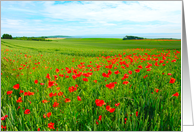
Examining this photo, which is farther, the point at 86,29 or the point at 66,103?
the point at 86,29

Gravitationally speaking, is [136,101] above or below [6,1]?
below

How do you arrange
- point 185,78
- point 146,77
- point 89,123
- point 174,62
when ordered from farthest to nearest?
point 174,62
point 146,77
point 185,78
point 89,123

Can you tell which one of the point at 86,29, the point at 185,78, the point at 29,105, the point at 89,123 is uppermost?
the point at 86,29

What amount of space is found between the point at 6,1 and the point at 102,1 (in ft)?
5.90

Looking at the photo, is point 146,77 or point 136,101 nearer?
point 136,101

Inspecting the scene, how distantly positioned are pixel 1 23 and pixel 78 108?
219cm

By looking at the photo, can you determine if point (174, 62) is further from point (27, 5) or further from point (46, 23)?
point (27, 5)

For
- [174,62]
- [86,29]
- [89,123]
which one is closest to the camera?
[89,123]

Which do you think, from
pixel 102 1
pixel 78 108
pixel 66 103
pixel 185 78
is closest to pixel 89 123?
pixel 78 108

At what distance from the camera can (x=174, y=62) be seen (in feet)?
12.4

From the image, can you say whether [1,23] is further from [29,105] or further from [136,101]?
[136,101]

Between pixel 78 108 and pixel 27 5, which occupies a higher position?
pixel 27 5

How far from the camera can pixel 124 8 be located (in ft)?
8.76

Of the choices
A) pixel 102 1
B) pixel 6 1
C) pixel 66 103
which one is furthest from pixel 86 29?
pixel 66 103
